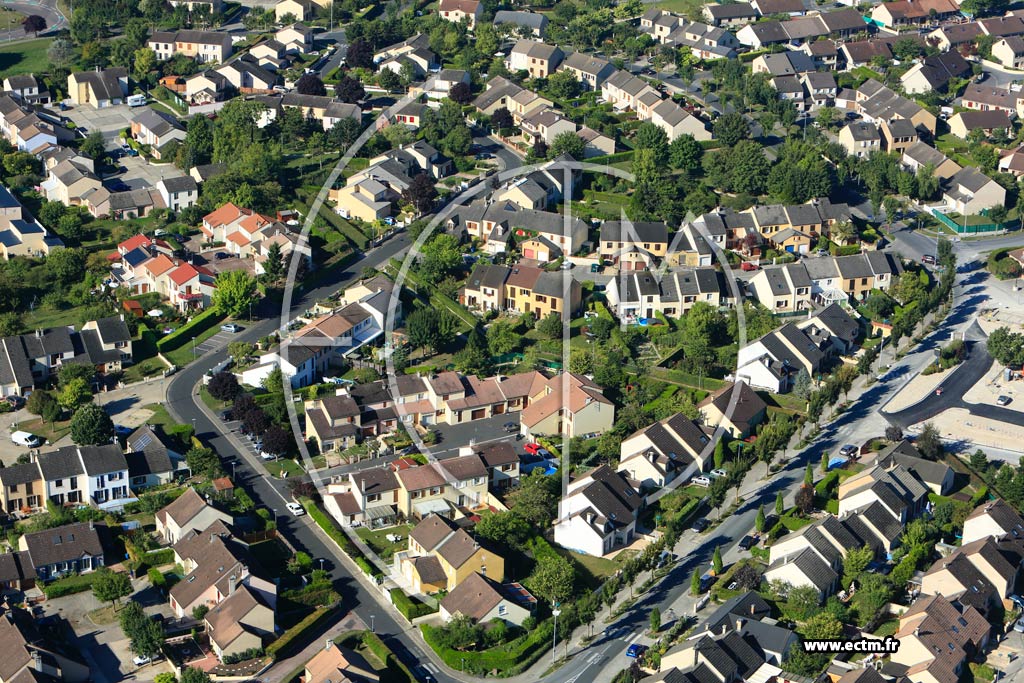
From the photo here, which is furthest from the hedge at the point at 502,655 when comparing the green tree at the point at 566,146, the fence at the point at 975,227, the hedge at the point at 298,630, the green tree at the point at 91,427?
the fence at the point at 975,227

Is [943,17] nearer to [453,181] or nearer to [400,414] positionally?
[453,181]

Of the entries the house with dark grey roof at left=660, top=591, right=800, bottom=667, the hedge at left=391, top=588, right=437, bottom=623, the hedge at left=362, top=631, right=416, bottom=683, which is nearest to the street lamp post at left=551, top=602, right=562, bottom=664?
the house with dark grey roof at left=660, top=591, right=800, bottom=667

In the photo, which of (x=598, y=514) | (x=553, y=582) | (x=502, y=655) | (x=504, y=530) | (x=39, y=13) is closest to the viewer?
(x=502, y=655)

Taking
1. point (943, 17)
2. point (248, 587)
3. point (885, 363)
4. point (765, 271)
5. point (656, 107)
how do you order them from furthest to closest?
1. point (943, 17)
2. point (656, 107)
3. point (765, 271)
4. point (885, 363)
5. point (248, 587)

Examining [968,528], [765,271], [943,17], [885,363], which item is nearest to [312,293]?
[765,271]

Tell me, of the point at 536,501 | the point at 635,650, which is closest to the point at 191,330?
the point at 536,501

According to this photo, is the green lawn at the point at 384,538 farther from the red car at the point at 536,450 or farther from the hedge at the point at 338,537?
the red car at the point at 536,450

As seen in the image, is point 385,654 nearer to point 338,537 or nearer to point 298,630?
point 298,630
